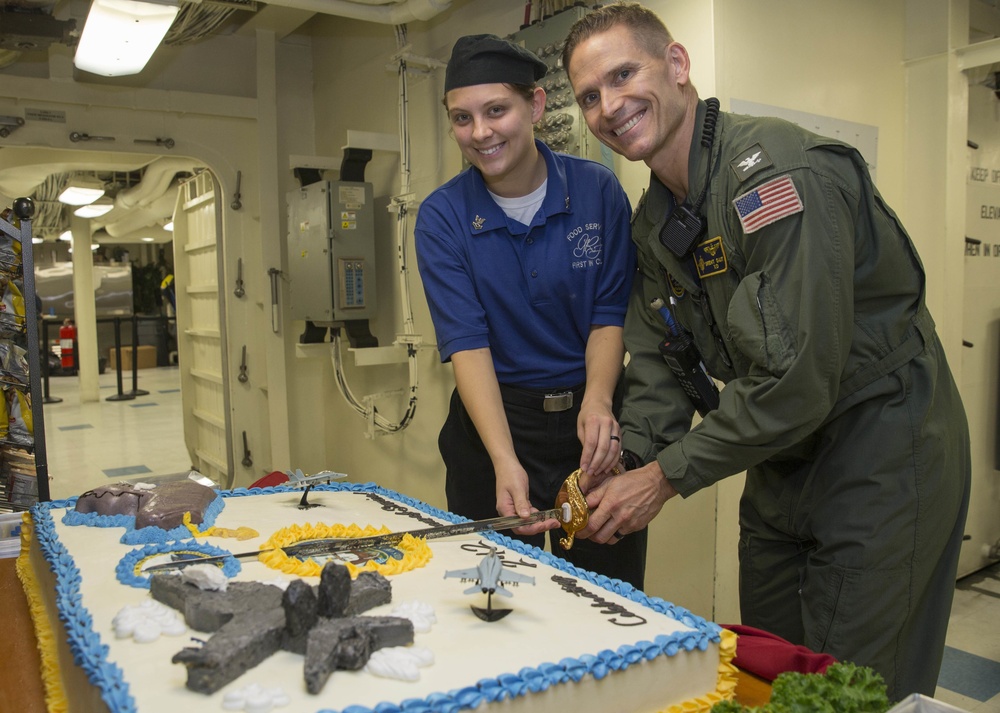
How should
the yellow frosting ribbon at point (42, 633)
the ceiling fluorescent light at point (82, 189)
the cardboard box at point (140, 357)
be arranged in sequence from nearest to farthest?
the yellow frosting ribbon at point (42, 633), the ceiling fluorescent light at point (82, 189), the cardboard box at point (140, 357)

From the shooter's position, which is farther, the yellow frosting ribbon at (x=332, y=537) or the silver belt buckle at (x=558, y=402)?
the silver belt buckle at (x=558, y=402)

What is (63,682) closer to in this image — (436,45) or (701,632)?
(701,632)

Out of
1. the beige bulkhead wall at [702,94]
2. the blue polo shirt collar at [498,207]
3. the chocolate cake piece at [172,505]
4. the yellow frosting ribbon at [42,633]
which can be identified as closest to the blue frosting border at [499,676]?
the yellow frosting ribbon at [42,633]

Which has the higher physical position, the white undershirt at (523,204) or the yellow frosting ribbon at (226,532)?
the white undershirt at (523,204)

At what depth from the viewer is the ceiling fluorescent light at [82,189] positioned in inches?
344

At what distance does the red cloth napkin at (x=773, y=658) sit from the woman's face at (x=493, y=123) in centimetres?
125

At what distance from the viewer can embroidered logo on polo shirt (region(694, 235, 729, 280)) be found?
1654 millimetres

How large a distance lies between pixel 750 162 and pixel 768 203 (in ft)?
0.35

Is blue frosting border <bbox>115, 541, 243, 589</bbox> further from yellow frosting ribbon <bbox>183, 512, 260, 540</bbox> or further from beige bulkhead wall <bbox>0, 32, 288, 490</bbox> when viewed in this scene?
beige bulkhead wall <bbox>0, 32, 288, 490</bbox>

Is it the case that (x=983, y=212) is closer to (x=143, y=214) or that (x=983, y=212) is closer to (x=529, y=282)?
(x=529, y=282)

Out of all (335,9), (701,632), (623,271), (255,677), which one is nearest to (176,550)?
(255,677)

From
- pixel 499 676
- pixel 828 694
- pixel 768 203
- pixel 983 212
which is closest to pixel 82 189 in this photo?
pixel 983 212

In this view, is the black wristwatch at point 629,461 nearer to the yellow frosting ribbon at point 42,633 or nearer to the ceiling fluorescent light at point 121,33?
the yellow frosting ribbon at point 42,633

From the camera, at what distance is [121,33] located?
11.8 ft
